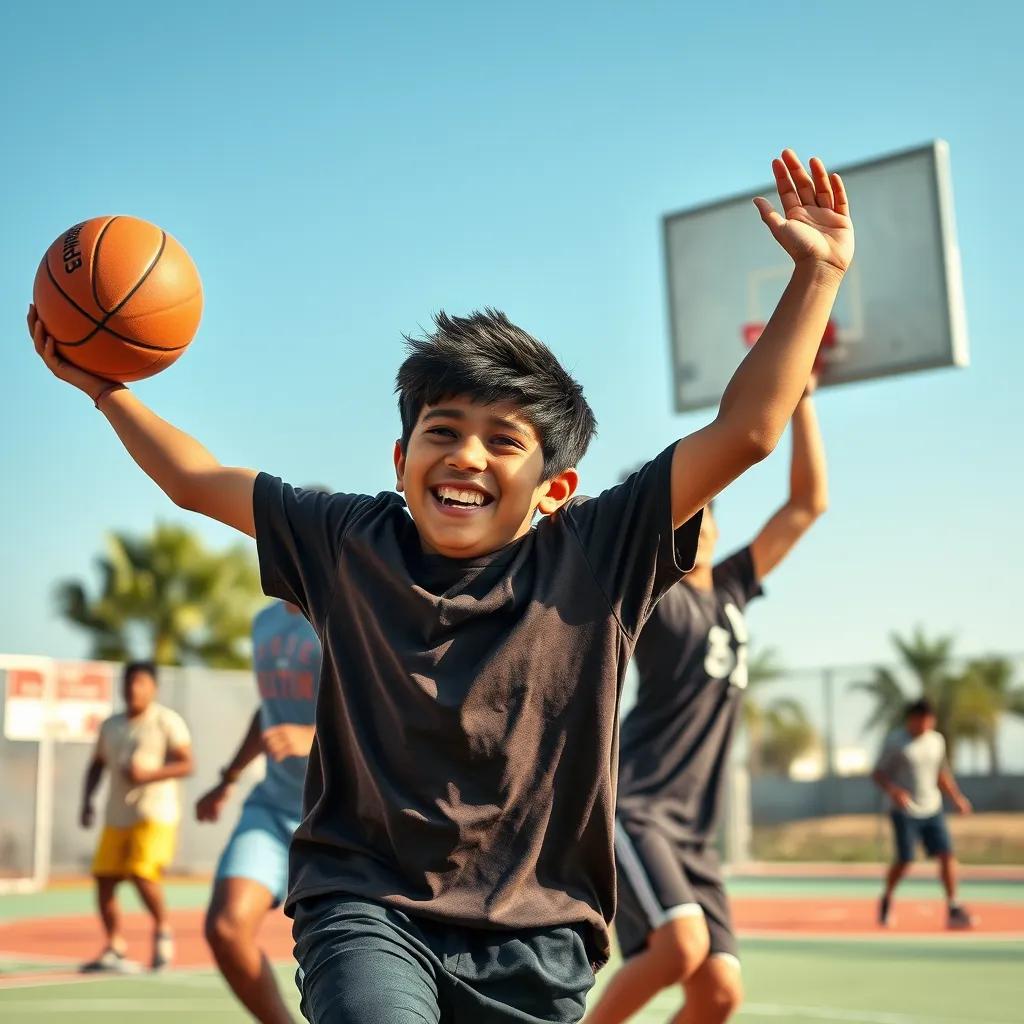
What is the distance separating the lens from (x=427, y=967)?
2.71m

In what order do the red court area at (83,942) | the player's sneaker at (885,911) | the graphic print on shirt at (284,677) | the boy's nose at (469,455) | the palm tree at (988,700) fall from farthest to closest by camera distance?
1. the palm tree at (988,700)
2. the player's sneaker at (885,911)
3. the red court area at (83,942)
4. the graphic print on shirt at (284,677)
5. the boy's nose at (469,455)

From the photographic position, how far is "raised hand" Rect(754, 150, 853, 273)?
9.28 feet

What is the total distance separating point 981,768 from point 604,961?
21.1 metres

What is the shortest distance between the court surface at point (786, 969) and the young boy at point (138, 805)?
1.12 feet

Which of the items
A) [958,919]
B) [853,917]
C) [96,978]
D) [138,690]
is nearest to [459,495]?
[96,978]

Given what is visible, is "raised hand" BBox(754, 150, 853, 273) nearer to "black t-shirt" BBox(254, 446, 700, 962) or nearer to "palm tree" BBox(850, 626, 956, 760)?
"black t-shirt" BBox(254, 446, 700, 962)

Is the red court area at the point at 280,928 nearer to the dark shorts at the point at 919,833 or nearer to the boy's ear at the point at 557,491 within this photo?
the dark shorts at the point at 919,833

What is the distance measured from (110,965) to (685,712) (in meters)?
5.48

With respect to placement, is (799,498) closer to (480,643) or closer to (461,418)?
(461,418)

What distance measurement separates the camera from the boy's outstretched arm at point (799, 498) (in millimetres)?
5062

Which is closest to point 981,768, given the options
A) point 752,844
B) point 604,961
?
point 752,844

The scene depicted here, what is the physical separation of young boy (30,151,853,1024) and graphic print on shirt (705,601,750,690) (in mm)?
2264

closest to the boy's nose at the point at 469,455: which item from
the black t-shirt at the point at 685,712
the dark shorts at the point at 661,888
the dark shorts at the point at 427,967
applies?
A: the dark shorts at the point at 427,967

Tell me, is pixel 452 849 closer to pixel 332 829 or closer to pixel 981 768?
pixel 332 829
